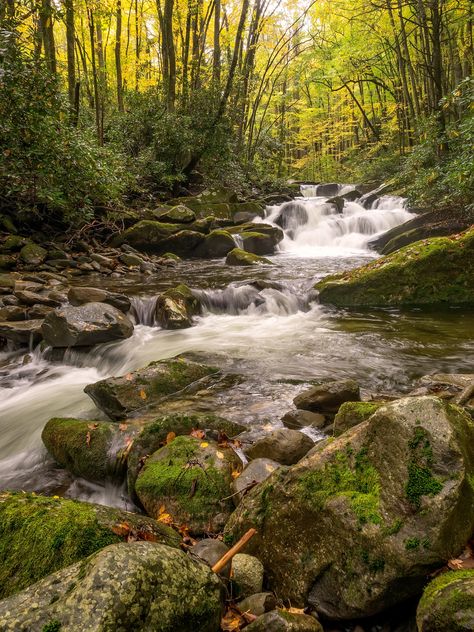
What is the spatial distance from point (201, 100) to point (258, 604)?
722 inches

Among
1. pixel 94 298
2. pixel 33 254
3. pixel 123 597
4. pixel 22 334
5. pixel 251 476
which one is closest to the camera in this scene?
pixel 123 597

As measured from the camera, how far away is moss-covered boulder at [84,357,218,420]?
457cm

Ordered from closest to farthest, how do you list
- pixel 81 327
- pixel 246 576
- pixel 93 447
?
pixel 246 576
pixel 93 447
pixel 81 327

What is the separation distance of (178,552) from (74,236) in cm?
1144

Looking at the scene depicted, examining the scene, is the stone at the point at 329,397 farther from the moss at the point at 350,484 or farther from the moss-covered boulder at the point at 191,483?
the moss at the point at 350,484

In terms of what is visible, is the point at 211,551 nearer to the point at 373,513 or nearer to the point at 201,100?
the point at 373,513

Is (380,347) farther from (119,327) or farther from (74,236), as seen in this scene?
(74,236)

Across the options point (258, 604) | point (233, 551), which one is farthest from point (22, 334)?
point (258, 604)

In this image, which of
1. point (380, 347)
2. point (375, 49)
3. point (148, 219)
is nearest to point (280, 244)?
point (148, 219)

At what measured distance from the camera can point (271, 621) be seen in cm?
171

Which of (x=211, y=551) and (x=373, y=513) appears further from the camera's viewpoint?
(x=211, y=551)

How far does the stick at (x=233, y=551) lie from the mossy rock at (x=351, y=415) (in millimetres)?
1232

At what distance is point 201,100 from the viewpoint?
17016mm

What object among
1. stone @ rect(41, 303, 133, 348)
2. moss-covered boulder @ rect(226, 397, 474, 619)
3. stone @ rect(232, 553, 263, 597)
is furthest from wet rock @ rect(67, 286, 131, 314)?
stone @ rect(232, 553, 263, 597)
